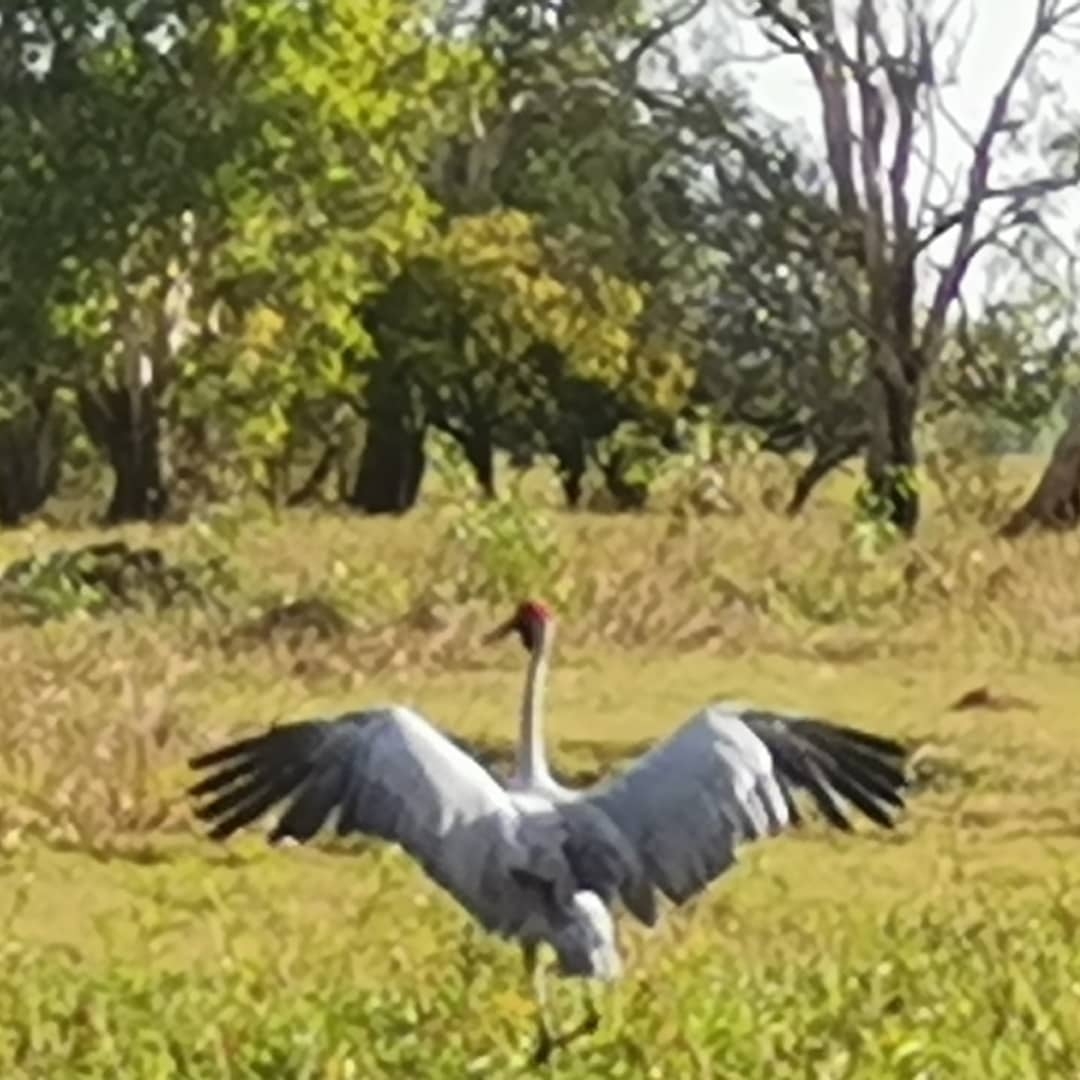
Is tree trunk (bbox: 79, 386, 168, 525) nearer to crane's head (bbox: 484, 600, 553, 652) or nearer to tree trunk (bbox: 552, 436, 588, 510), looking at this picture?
tree trunk (bbox: 552, 436, 588, 510)

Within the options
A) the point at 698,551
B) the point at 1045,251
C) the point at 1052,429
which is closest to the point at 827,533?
the point at 698,551

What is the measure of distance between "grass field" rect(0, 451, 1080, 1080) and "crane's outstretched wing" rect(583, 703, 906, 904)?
0.74 feet

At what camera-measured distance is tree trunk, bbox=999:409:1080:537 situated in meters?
15.4

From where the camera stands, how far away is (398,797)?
4957mm

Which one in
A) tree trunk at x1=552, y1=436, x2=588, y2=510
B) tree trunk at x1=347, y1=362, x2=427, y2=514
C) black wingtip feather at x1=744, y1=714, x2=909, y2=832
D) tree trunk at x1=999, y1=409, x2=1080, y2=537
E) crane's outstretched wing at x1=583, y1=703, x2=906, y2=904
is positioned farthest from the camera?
tree trunk at x1=347, y1=362, x2=427, y2=514

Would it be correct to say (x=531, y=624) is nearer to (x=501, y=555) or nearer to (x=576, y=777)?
(x=576, y=777)

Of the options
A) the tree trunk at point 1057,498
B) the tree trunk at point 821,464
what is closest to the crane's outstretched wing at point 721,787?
the tree trunk at point 1057,498

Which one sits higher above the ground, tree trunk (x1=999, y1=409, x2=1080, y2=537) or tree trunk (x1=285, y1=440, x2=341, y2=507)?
tree trunk (x1=999, y1=409, x2=1080, y2=537)

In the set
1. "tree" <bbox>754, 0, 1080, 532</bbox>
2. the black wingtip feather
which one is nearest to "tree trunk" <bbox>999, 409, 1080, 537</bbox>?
"tree" <bbox>754, 0, 1080, 532</bbox>

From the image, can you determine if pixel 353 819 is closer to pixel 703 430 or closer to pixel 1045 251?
pixel 1045 251

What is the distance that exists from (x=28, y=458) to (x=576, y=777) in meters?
17.0

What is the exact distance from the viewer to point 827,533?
1379 centimetres

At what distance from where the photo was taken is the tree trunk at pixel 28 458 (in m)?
24.0

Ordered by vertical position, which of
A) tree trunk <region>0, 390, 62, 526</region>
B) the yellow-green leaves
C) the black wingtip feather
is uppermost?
the yellow-green leaves
